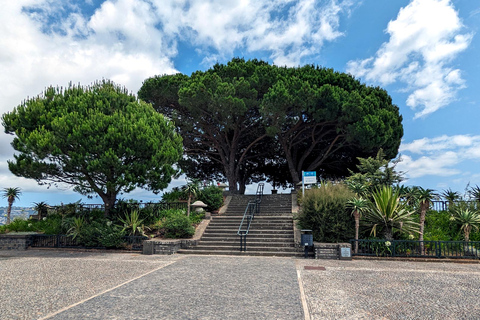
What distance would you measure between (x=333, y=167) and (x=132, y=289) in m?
22.3

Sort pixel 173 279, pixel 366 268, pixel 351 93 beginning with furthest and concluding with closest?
pixel 351 93 < pixel 366 268 < pixel 173 279

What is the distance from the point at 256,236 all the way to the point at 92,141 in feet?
25.3

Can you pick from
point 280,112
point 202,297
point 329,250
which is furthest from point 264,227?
point 280,112

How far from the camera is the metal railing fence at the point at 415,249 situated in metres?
10.3

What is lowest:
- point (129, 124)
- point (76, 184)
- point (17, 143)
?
point (76, 184)

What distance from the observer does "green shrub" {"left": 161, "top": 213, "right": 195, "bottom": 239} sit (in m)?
12.5

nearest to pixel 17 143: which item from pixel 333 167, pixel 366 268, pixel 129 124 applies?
pixel 129 124

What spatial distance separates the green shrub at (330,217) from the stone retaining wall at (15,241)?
12.3m

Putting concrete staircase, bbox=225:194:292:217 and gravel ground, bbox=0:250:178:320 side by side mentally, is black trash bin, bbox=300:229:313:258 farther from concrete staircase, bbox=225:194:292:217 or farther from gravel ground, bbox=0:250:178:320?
gravel ground, bbox=0:250:178:320

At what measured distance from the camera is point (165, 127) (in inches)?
557

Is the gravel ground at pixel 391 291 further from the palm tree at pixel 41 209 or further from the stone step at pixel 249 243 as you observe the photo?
the palm tree at pixel 41 209

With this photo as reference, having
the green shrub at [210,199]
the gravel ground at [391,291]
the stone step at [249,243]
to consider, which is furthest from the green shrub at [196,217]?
the gravel ground at [391,291]

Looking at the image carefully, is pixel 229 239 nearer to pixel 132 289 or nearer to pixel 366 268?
pixel 366 268

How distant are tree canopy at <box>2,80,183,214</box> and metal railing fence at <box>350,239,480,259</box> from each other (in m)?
8.70
